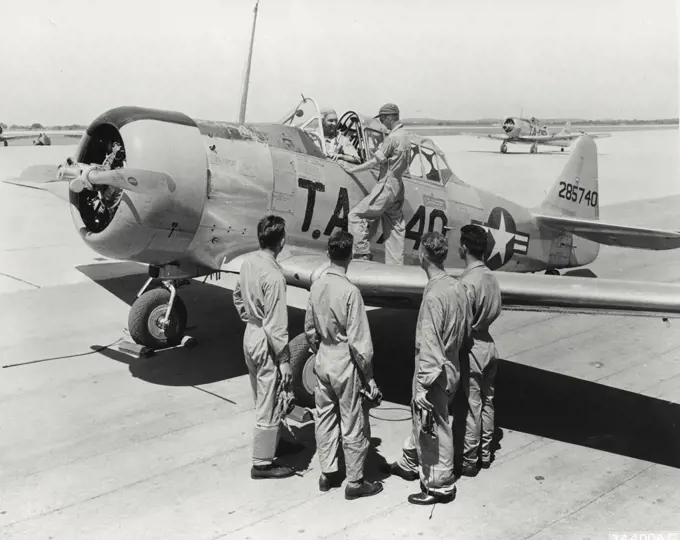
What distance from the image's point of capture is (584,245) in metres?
10.6

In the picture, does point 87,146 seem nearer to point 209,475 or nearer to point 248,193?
point 248,193

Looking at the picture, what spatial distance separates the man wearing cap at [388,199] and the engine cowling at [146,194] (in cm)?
160

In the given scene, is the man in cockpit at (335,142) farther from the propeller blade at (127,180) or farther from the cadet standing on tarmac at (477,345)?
the cadet standing on tarmac at (477,345)

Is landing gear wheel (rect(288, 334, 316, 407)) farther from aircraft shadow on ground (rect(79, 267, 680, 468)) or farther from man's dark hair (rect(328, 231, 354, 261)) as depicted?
man's dark hair (rect(328, 231, 354, 261))

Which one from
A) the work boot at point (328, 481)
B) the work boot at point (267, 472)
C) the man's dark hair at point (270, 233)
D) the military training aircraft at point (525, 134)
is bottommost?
the work boot at point (267, 472)

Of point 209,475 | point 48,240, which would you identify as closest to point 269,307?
point 209,475

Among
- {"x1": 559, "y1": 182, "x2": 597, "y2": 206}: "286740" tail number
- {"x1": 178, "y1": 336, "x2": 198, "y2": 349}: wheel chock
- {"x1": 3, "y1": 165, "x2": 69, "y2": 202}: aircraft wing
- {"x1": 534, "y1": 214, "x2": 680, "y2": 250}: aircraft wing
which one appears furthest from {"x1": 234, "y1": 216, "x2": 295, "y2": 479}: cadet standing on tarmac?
{"x1": 559, "y1": 182, "x2": 597, "y2": 206}: "286740" tail number

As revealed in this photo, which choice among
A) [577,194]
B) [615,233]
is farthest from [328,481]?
[577,194]

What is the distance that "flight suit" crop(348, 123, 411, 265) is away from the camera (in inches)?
271

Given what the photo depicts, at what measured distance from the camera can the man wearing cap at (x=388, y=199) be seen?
689 centimetres

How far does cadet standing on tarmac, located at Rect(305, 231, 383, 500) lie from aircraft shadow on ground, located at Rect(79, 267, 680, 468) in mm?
1621

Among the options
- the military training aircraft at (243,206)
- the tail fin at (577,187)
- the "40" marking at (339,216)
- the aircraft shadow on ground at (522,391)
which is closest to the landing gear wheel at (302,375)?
the military training aircraft at (243,206)

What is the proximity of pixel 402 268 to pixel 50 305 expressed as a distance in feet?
17.4

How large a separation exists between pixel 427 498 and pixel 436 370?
83 cm
